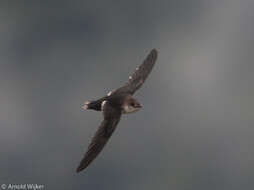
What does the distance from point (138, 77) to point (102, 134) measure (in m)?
4.54

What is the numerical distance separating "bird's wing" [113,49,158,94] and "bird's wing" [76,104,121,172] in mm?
1820

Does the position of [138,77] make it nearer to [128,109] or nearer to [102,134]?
[128,109]

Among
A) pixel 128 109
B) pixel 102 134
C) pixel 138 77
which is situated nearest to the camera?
pixel 102 134

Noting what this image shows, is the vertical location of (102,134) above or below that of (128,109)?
below

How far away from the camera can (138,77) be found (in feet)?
81.8

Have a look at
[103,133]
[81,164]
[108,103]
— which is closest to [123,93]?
[108,103]

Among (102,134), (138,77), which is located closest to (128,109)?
(102,134)

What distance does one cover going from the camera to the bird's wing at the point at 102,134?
19.7 metres

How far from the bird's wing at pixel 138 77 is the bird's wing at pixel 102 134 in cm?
182

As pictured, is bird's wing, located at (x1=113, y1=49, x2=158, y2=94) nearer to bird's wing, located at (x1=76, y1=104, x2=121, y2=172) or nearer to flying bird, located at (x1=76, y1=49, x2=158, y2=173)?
flying bird, located at (x1=76, y1=49, x2=158, y2=173)

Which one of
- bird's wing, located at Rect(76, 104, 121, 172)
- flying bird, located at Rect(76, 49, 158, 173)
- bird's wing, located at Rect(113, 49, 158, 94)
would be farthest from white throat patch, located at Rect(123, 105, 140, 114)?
bird's wing, located at Rect(113, 49, 158, 94)

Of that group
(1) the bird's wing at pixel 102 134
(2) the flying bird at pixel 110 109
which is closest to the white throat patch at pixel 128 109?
(2) the flying bird at pixel 110 109

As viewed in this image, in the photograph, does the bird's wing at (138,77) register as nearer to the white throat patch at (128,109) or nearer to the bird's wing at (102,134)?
the white throat patch at (128,109)

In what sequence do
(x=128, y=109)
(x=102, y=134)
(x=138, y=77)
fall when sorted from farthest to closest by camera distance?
(x=138, y=77) < (x=128, y=109) < (x=102, y=134)
